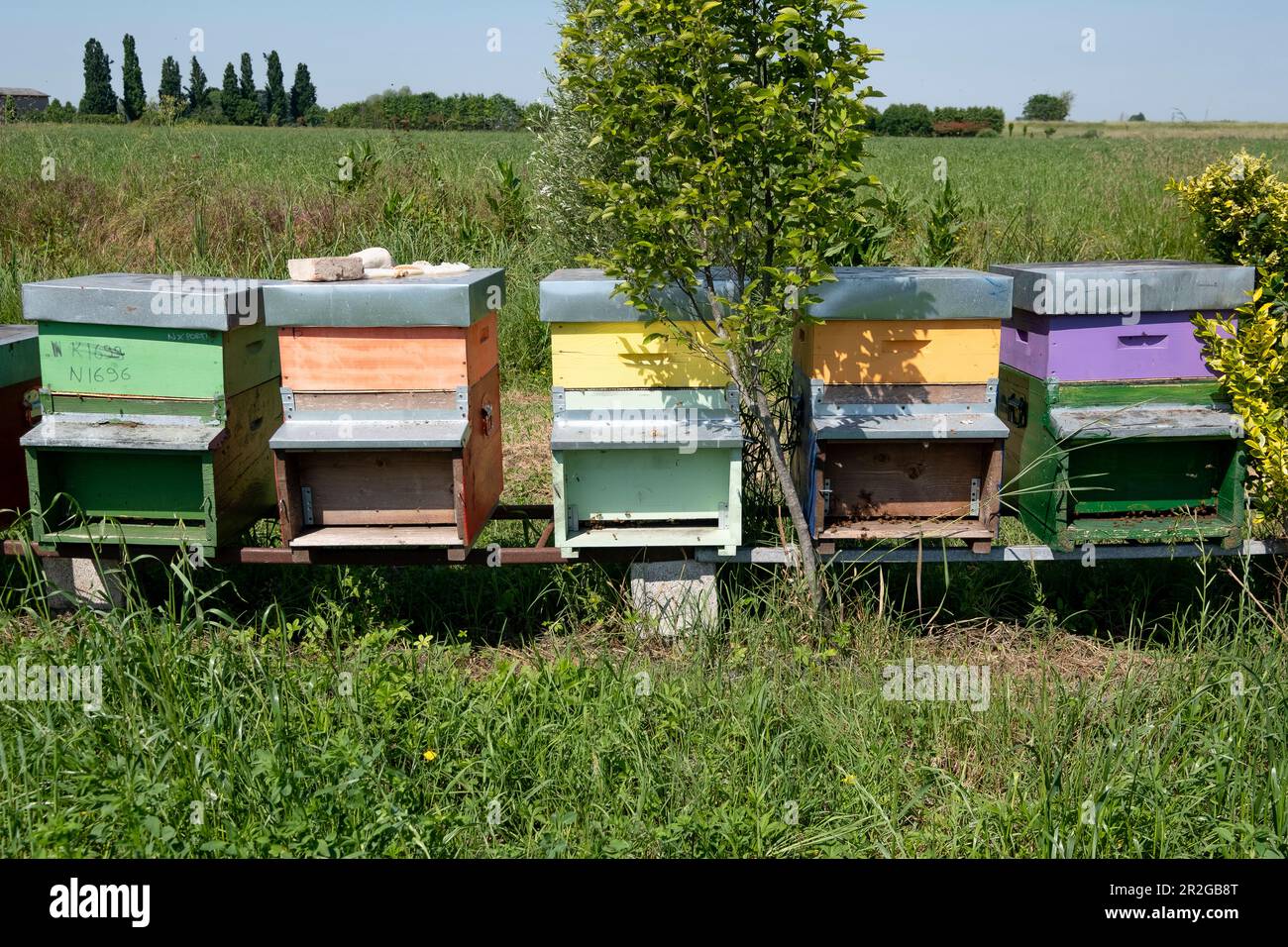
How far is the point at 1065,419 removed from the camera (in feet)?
12.7

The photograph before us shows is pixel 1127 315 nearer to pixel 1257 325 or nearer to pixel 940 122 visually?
pixel 1257 325

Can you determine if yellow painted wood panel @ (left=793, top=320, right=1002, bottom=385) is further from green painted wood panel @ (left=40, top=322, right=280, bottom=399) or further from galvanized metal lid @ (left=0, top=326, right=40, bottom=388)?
galvanized metal lid @ (left=0, top=326, right=40, bottom=388)

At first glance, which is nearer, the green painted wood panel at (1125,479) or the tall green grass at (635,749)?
the tall green grass at (635,749)

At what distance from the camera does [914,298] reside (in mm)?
3725

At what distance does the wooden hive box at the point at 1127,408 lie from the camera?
384 cm

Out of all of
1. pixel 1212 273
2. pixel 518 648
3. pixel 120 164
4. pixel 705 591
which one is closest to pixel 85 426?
pixel 518 648

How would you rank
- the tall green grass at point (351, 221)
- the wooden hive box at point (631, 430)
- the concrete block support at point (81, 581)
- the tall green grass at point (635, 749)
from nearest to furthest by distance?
the tall green grass at point (635, 749), the wooden hive box at point (631, 430), the concrete block support at point (81, 581), the tall green grass at point (351, 221)

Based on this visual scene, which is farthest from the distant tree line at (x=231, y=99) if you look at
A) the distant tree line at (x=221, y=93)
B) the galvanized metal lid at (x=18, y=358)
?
the galvanized metal lid at (x=18, y=358)

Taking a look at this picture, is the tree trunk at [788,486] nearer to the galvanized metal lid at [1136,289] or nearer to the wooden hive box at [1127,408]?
the wooden hive box at [1127,408]

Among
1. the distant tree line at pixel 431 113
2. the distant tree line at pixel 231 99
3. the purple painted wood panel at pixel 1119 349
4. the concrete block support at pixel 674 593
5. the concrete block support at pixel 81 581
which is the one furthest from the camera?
the distant tree line at pixel 231 99

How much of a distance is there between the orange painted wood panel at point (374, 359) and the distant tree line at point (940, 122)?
48.4 metres

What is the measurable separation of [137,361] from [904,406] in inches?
108

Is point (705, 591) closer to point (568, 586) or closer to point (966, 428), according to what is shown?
point (568, 586)

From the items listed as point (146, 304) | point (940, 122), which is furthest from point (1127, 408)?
point (940, 122)
